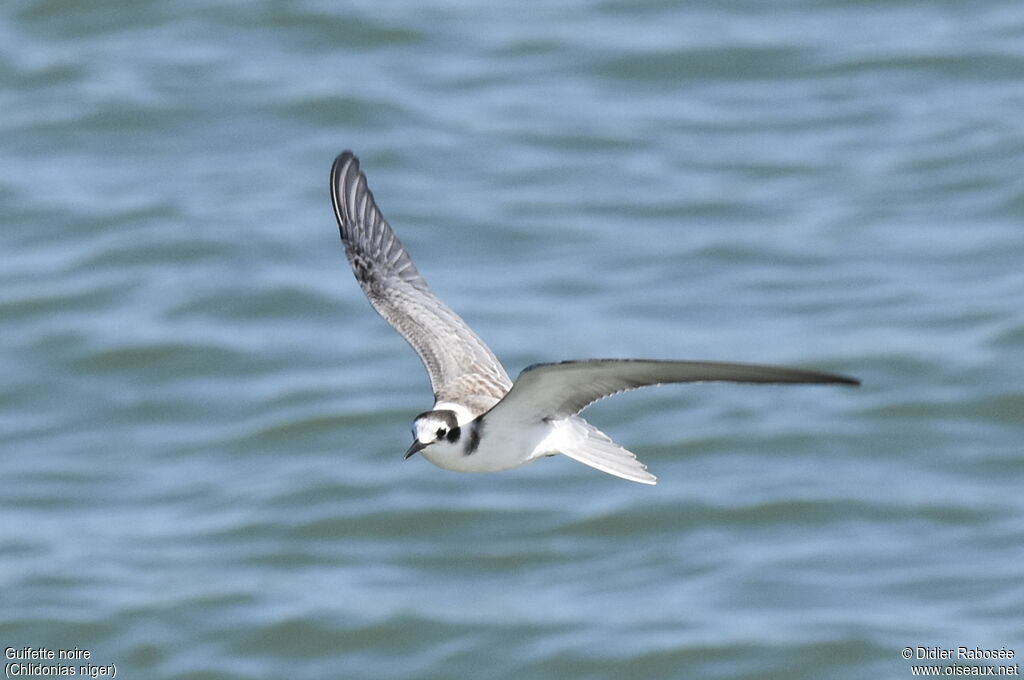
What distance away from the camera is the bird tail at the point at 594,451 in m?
6.27

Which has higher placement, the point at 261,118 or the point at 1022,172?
the point at 261,118

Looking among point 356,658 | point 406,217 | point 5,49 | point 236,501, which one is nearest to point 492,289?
point 406,217

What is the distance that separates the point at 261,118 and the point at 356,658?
699 centimetres

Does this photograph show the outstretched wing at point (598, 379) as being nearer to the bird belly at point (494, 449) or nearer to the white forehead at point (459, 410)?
the bird belly at point (494, 449)

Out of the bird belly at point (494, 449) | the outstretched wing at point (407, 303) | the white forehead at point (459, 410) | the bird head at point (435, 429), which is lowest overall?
the bird belly at point (494, 449)

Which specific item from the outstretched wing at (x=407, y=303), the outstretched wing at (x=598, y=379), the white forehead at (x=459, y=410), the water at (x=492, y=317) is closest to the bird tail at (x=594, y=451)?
the outstretched wing at (x=598, y=379)

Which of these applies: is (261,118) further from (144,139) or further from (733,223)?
(733,223)

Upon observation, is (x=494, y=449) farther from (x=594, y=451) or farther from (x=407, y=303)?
(x=407, y=303)

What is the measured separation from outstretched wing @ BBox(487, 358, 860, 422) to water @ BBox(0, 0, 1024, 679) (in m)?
5.94

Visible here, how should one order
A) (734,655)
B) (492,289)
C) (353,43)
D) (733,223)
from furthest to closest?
(353,43)
(733,223)
(492,289)
(734,655)

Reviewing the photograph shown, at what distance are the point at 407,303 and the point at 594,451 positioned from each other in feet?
4.56

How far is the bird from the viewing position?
5.37m

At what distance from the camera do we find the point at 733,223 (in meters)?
15.5

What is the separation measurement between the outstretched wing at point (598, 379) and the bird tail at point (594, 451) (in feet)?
0.49
